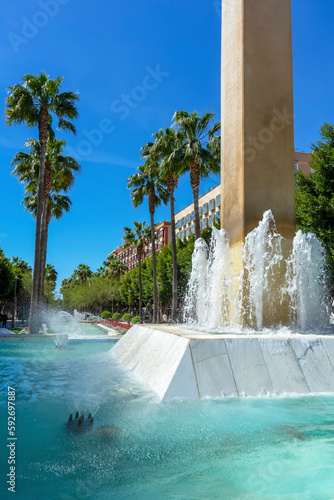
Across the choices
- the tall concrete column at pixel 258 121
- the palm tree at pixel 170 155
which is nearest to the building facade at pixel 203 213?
the palm tree at pixel 170 155

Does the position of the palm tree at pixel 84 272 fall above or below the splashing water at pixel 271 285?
above

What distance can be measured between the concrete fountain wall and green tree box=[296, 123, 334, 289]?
11.9m

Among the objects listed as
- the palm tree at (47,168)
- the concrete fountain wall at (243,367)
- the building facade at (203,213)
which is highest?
the building facade at (203,213)

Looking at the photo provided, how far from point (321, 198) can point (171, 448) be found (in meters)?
15.8

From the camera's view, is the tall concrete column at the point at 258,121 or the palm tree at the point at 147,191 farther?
the palm tree at the point at 147,191

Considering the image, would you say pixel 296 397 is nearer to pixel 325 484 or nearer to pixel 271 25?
pixel 325 484

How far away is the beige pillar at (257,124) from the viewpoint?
29.8ft

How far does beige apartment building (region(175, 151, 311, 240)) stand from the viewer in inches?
1937

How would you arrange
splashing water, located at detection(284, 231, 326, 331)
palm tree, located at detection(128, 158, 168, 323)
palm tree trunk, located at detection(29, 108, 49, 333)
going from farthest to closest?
palm tree, located at detection(128, 158, 168, 323) → palm tree trunk, located at detection(29, 108, 49, 333) → splashing water, located at detection(284, 231, 326, 331)

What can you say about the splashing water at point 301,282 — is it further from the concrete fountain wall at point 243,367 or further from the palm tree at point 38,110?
the palm tree at point 38,110

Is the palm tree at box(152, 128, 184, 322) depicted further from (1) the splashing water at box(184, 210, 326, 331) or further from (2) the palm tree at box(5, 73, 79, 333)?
(1) the splashing water at box(184, 210, 326, 331)

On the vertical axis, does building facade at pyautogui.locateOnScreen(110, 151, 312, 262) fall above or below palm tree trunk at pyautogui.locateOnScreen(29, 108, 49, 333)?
above

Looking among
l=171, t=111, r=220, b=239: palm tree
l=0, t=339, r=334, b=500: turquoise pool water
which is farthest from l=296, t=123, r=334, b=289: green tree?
l=0, t=339, r=334, b=500: turquoise pool water

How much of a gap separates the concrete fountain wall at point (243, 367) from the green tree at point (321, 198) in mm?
11890
